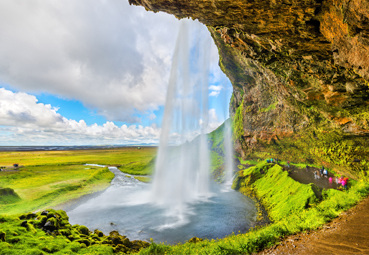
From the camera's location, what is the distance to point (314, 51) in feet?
37.6

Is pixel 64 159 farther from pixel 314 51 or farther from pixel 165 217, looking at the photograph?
pixel 314 51

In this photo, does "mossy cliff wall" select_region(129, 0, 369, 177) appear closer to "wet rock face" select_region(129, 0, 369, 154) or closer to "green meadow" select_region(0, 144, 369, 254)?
"wet rock face" select_region(129, 0, 369, 154)

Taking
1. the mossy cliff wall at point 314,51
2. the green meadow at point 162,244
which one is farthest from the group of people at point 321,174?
the green meadow at point 162,244

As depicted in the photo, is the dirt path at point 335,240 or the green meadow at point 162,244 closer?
the dirt path at point 335,240

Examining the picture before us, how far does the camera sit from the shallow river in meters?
18.2

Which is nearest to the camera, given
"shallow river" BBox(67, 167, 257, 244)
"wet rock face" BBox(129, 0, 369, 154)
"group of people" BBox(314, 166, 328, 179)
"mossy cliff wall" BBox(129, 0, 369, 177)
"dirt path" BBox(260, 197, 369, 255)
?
"dirt path" BBox(260, 197, 369, 255)

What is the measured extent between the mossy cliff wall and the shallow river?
15029mm

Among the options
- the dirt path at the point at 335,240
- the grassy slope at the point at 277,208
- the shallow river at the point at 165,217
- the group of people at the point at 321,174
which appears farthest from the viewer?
the group of people at the point at 321,174

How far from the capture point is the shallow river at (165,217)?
18203mm

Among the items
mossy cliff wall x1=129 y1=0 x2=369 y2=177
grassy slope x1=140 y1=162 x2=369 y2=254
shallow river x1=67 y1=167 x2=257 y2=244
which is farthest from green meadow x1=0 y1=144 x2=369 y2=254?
mossy cliff wall x1=129 y1=0 x2=369 y2=177

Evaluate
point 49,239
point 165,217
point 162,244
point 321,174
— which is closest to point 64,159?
point 165,217

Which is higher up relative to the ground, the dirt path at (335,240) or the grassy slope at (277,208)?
the dirt path at (335,240)

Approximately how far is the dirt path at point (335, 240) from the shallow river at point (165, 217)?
11.3 m

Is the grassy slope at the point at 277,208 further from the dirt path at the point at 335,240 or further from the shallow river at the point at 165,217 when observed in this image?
the shallow river at the point at 165,217
